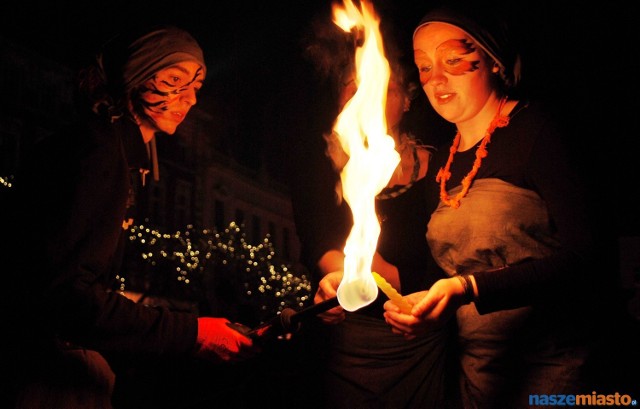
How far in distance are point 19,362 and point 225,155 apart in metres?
38.5

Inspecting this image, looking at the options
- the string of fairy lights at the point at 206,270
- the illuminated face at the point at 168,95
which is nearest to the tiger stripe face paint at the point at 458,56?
the illuminated face at the point at 168,95

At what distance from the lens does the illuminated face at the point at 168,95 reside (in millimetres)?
3945

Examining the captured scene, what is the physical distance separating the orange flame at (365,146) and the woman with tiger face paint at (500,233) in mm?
304

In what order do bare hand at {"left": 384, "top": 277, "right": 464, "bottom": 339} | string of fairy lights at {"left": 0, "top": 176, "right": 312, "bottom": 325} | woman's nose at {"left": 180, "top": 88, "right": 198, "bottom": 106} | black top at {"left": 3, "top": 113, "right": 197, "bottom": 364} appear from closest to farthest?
bare hand at {"left": 384, "top": 277, "right": 464, "bottom": 339}
black top at {"left": 3, "top": 113, "right": 197, "bottom": 364}
woman's nose at {"left": 180, "top": 88, "right": 198, "bottom": 106}
string of fairy lights at {"left": 0, "top": 176, "right": 312, "bottom": 325}

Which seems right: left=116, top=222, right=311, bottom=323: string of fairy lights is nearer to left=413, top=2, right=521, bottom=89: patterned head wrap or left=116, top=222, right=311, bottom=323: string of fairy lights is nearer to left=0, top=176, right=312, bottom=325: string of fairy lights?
left=0, top=176, right=312, bottom=325: string of fairy lights

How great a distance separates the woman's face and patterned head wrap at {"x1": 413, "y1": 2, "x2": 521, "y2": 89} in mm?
50

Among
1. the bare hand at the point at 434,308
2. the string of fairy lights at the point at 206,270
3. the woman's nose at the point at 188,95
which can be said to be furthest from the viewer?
the string of fairy lights at the point at 206,270

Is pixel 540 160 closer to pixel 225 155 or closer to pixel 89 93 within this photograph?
pixel 89 93

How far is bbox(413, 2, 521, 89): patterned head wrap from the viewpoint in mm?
3365

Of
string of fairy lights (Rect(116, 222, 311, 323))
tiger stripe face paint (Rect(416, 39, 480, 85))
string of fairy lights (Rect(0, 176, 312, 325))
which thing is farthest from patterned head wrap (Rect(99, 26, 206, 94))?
string of fairy lights (Rect(0, 176, 312, 325))

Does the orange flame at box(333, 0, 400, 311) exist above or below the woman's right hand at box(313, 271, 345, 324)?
above

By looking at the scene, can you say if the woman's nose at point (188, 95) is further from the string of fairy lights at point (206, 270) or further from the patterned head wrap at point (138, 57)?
the string of fairy lights at point (206, 270)

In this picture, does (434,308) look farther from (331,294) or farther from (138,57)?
(138,57)

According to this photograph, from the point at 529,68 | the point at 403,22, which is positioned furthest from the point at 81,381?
the point at 403,22
